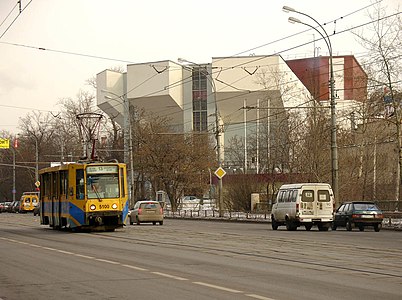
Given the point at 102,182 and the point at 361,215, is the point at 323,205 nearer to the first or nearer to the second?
the point at 361,215

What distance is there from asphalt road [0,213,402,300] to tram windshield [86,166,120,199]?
27.1 ft

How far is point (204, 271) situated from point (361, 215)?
2075 centimetres

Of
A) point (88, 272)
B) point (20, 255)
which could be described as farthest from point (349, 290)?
point (20, 255)

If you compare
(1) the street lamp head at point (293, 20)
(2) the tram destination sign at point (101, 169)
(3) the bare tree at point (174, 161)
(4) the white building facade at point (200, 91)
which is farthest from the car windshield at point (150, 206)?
(4) the white building facade at point (200, 91)

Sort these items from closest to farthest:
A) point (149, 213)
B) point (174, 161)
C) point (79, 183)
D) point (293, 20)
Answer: point (79, 183), point (293, 20), point (149, 213), point (174, 161)

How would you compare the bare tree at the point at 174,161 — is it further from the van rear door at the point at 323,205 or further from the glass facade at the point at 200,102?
the van rear door at the point at 323,205

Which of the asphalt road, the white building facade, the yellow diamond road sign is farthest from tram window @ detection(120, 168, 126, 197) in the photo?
the white building facade

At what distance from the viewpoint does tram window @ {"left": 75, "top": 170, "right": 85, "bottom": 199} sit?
31756 mm

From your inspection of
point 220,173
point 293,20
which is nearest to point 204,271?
point 293,20

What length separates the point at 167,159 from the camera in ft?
224

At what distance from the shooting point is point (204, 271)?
48.3ft

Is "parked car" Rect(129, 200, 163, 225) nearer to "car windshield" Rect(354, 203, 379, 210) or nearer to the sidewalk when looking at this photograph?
the sidewalk

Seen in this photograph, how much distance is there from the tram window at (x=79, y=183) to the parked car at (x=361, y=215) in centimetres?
1230

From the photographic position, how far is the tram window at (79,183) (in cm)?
3176
